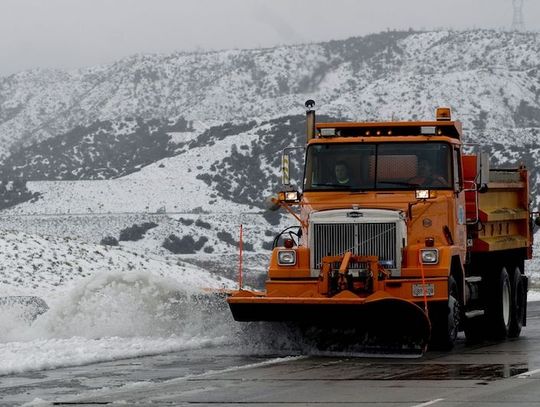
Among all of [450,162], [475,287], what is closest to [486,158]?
[450,162]

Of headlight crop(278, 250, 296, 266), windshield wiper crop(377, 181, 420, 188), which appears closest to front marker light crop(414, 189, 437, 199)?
windshield wiper crop(377, 181, 420, 188)

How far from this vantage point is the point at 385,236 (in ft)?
61.8

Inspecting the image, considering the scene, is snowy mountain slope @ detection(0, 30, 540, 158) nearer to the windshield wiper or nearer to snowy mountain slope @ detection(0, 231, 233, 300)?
snowy mountain slope @ detection(0, 231, 233, 300)

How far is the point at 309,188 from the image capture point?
66.2 ft

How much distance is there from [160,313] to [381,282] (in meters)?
4.55

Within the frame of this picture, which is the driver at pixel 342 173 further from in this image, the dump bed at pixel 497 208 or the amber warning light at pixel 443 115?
the amber warning light at pixel 443 115

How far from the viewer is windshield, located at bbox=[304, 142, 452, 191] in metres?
20.0

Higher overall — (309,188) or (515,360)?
(309,188)

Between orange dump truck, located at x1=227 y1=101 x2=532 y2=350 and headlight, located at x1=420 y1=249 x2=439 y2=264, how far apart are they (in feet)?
0.04

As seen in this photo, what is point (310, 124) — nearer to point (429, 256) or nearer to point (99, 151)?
point (429, 256)

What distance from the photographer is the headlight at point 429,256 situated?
1878 cm

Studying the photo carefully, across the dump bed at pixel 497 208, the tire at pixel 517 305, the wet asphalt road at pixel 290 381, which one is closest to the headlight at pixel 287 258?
the wet asphalt road at pixel 290 381

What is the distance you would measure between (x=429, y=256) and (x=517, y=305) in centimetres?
530

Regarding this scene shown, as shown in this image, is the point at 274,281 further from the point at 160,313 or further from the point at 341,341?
the point at 160,313
